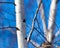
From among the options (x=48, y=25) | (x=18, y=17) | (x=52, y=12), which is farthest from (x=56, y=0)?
(x=18, y=17)

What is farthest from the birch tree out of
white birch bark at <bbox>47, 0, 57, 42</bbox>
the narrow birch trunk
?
the narrow birch trunk

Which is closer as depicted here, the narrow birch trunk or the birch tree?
the narrow birch trunk

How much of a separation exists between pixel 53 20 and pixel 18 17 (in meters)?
0.57

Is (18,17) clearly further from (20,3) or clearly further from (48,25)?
(48,25)

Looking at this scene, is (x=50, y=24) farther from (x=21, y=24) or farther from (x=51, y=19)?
(x=21, y=24)

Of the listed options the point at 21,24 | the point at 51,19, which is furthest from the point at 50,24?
the point at 21,24

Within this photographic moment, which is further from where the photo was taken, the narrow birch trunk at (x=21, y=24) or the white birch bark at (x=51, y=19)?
Result: the white birch bark at (x=51, y=19)

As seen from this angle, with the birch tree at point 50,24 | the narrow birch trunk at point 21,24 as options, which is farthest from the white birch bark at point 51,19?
the narrow birch trunk at point 21,24

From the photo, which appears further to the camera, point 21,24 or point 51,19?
point 51,19

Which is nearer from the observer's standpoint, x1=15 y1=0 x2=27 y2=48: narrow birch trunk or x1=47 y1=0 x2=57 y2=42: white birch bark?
x1=15 y1=0 x2=27 y2=48: narrow birch trunk

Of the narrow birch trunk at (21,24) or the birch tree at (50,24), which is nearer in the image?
the narrow birch trunk at (21,24)

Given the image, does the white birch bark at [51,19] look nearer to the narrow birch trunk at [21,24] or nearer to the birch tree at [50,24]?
the birch tree at [50,24]

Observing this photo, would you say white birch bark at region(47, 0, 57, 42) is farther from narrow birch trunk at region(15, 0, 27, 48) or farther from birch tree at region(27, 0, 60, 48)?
narrow birch trunk at region(15, 0, 27, 48)

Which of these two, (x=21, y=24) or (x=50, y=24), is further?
(x=50, y=24)
